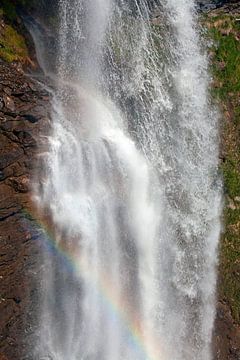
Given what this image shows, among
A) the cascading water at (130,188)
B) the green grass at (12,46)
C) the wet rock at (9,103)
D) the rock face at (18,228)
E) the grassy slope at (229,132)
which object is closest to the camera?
the rock face at (18,228)

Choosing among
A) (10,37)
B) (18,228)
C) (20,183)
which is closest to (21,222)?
(18,228)

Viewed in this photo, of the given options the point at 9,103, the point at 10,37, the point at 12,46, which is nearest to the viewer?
the point at 9,103

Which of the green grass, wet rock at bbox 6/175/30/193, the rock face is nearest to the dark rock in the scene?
the rock face

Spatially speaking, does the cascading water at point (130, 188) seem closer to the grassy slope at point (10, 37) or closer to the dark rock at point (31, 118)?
the dark rock at point (31, 118)

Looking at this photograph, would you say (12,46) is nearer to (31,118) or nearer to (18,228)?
(31,118)

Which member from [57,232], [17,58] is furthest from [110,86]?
[57,232]

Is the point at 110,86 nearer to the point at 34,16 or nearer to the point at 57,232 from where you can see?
the point at 34,16

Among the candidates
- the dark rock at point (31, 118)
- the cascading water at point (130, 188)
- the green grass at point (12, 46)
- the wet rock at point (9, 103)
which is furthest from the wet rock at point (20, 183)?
the green grass at point (12, 46)
